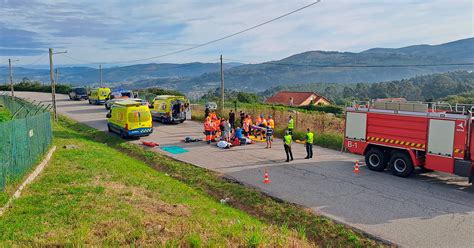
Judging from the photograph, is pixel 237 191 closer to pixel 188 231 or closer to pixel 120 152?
pixel 188 231

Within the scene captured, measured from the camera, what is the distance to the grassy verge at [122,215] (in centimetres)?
779

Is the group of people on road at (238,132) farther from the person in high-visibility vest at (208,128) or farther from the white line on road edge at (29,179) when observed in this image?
the white line on road edge at (29,179)

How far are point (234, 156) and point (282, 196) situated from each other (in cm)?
665

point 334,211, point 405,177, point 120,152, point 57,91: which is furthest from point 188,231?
point 57,91

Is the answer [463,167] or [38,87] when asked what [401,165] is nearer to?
[463,167]

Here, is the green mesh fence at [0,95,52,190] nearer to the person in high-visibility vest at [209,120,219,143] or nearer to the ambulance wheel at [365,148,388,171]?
the person in high-visibility vest at [209,120,219,143]

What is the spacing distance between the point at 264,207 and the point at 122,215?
453cm

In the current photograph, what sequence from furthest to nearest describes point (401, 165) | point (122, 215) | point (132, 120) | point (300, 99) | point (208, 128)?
point (300, 99) < point (132, 120) < point (208, 128) < point (401, 165) < point (122, 215)

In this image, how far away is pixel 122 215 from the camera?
9406 mm

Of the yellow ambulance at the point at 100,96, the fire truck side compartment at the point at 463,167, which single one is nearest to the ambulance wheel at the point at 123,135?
the fire truck side compartment at the point at 463,167

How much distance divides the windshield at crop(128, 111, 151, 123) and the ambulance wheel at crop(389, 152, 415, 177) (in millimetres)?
14800

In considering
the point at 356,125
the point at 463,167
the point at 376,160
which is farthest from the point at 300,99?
the point at 463,167

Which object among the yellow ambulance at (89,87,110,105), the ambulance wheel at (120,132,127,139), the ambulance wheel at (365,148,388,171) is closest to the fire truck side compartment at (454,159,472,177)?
the ambulance wheel at (365,148,388,171)

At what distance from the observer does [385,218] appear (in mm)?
10781
